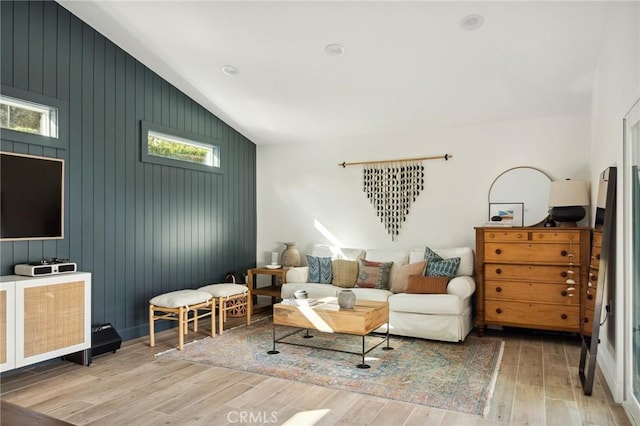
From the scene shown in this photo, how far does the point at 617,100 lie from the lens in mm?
3158

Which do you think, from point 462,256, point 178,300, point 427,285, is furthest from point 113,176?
point 462,256

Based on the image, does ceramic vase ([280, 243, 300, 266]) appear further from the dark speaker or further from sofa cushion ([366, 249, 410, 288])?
the dark speaker

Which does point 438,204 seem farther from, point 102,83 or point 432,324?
point 102,83

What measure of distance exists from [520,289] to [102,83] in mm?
4730

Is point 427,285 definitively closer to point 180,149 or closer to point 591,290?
point 591,290

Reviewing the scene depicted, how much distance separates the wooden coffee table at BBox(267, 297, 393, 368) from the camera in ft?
12.3

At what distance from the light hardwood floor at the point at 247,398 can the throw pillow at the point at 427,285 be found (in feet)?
3.08

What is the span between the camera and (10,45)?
3596 mm

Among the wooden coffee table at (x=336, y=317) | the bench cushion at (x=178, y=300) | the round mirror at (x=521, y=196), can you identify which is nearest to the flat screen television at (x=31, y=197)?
the bench cushion at (x=178, y=300)

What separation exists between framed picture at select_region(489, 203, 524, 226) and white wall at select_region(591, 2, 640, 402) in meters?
1.21

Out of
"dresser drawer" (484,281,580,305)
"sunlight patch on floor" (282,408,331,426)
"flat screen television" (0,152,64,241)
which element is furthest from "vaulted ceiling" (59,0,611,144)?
"sunlight patch on floor" (282,408,331,426)

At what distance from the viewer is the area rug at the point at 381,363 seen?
316 cm

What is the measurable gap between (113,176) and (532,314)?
4506 mm

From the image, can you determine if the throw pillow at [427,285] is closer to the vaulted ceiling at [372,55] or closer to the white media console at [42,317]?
the vaulted ceiling at [372,55]
